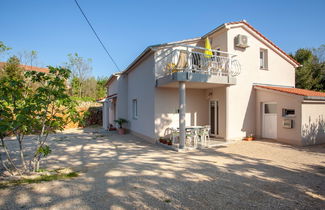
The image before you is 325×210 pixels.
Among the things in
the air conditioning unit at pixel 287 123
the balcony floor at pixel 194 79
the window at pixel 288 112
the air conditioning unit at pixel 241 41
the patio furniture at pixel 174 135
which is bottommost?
the patio furniture at pixel 174 135

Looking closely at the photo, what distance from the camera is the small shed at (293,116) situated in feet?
30.5

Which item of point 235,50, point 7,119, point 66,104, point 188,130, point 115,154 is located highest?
point 235,50

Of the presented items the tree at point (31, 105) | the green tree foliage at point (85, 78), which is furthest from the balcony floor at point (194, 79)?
the green tree foliage at point (85, 78)

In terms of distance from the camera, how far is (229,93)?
1069 centimetres

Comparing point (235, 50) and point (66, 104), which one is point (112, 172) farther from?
point (235, 50)

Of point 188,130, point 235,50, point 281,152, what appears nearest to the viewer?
point 281,152

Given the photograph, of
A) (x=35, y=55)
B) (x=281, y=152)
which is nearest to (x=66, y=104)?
(x=281, y=152)

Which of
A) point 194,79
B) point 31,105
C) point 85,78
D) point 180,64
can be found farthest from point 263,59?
point 85,78

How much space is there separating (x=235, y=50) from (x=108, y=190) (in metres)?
10.2

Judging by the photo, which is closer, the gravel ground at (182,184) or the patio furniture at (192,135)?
the gravel ground at (182,184)

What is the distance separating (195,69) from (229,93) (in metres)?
3.20

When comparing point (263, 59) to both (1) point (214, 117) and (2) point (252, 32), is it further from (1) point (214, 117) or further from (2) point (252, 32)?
(1) point (214, 117)

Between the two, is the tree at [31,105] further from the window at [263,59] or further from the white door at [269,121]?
the window at [263,59]

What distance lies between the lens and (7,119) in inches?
184
